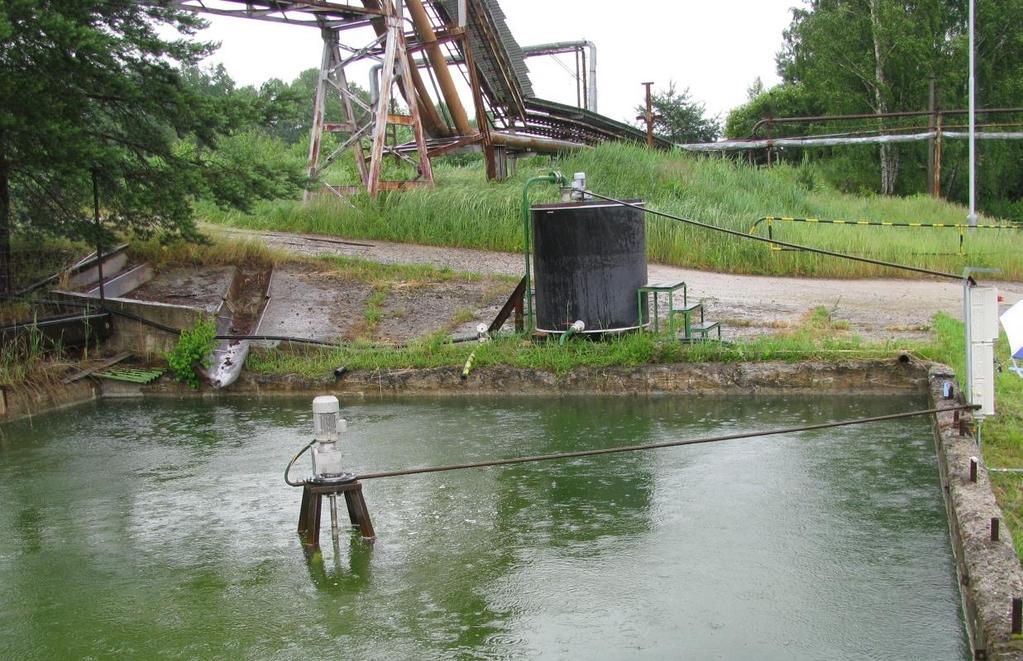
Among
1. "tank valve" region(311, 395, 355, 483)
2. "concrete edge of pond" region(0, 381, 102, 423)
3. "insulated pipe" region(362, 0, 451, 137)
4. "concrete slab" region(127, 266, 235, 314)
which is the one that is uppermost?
"insulated pipe" region(362, 0, 451, 137)

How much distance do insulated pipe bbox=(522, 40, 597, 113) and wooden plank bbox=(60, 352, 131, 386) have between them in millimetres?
24164

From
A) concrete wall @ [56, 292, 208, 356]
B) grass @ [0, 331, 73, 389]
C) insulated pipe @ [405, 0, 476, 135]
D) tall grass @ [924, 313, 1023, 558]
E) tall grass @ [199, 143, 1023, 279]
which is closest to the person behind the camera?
tall grass @ [924, 313, 1023, 558]

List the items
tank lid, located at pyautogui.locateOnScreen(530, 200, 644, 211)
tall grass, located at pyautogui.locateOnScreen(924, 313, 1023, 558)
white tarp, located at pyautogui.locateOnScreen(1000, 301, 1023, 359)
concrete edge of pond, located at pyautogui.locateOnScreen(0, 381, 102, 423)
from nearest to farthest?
tall grass, located at pyautogui.locateOnScreen(924, 313, 1023, 558), white tarp, located at pyautogui.locateOnScreen(1000, 301, 1023, 359), tank lid, located at pyautogui.locateOnScreen(530, 200, 644, 211), concrete edge of pond, located at pyautogui.locateOnScreen(0, 381, 102, 423)

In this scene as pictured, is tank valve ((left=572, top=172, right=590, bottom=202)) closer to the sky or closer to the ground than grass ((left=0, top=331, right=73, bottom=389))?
closer to the sky

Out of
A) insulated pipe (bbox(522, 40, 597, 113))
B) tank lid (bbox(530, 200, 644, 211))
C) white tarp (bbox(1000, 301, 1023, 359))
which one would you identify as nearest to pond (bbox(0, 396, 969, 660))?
white tarp (bbox(1000, 301, 1023, 359))

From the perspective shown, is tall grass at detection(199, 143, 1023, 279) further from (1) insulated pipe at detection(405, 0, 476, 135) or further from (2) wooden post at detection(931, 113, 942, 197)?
(2) wooden post at detection(931, 113, 942, 197)

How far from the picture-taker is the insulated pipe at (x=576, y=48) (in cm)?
3541

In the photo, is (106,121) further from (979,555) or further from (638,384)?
(979,555)

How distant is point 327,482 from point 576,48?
1210 inches

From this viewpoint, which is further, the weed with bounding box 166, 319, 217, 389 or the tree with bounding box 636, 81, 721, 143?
the tree with bounding box 636, 81, 721, 143

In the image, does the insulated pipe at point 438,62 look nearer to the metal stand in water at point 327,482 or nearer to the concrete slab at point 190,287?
the concrete slab at point 190,287

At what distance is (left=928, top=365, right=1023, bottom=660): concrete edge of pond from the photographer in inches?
172

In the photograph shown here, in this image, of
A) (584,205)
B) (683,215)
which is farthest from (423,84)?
(584,205)

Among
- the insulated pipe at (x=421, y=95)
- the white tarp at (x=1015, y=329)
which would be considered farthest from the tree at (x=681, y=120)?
the white tarp at (x=1015, y=329)
